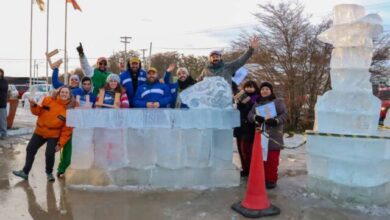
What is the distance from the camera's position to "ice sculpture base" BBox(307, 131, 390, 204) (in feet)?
16.7

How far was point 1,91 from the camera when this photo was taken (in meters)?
9.55

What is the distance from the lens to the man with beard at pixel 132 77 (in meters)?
6.23

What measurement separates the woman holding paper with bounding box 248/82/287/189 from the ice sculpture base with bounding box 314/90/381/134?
2.00ft

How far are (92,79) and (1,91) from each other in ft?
13.0

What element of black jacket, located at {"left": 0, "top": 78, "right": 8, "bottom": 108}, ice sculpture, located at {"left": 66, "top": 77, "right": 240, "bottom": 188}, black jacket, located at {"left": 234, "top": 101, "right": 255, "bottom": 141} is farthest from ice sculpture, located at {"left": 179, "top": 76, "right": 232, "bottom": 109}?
black jacket, located at {"left": 0, "top": 78, "right": 8, "bottom": 108}

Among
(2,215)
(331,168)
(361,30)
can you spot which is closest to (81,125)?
(2,215)

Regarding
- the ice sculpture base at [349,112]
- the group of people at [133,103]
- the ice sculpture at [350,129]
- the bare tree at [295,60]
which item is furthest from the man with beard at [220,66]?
the bare tree at [295,60]

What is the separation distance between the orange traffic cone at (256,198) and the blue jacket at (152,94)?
5.39 feet

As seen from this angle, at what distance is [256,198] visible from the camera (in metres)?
4.80

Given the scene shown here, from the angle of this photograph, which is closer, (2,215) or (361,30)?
(2,215)

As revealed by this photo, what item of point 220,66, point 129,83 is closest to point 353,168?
point 220,66

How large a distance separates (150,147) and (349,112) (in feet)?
8.83

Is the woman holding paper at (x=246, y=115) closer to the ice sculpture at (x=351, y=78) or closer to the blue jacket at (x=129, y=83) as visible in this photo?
the ice sculpture at (x=351, y=78)

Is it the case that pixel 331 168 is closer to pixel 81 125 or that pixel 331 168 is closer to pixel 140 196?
pixel 140 196
